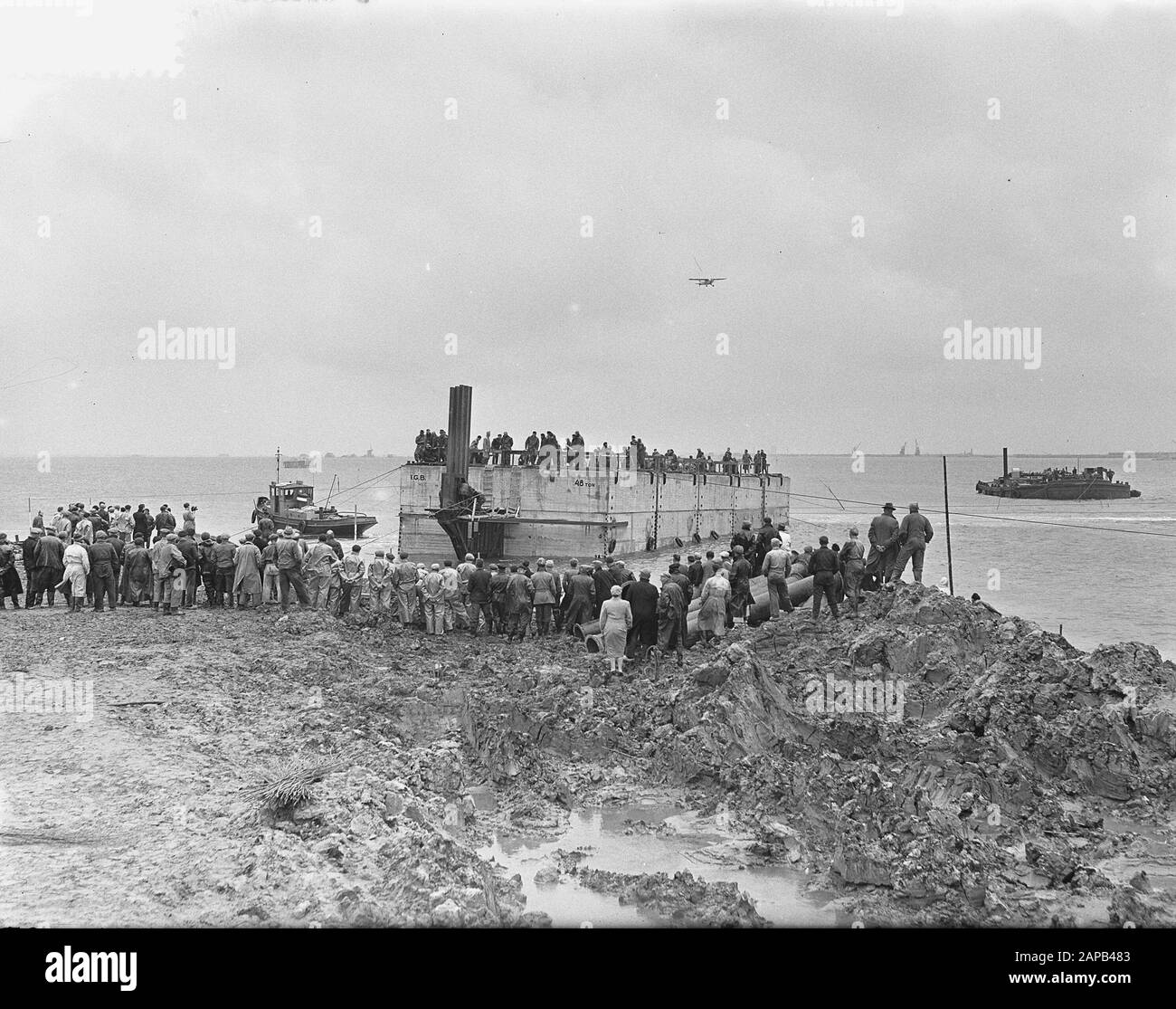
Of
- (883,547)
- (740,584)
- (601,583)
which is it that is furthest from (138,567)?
(883,547)

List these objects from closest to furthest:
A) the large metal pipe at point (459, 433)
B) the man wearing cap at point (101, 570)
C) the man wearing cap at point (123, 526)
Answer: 1. the man wearing cap at point (101, 570)
2. the man wearing cap at point (123, 526)
3. the large metal pipe at point (459, 433)

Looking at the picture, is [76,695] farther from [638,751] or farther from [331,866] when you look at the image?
[638,751]

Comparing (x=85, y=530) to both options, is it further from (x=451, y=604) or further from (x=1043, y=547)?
(x=1043, y=547)

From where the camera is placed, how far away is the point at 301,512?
38594 mm

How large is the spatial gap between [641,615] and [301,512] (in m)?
29.4

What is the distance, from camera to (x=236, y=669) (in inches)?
441

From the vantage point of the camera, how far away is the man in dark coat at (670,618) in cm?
1288

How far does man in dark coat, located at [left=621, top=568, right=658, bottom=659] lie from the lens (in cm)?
1238

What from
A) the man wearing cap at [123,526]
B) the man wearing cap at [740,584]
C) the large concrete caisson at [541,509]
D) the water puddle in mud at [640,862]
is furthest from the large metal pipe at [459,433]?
the water puddle in mud at [640,862]

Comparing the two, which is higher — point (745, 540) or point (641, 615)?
point (745, 540)

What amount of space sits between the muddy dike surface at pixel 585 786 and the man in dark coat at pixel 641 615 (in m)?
0.38

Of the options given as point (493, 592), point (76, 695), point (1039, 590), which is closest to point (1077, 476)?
point (1039, 590)

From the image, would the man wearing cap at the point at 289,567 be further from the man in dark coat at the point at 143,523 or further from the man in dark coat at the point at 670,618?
the man in dark coat at the point at 670,618
